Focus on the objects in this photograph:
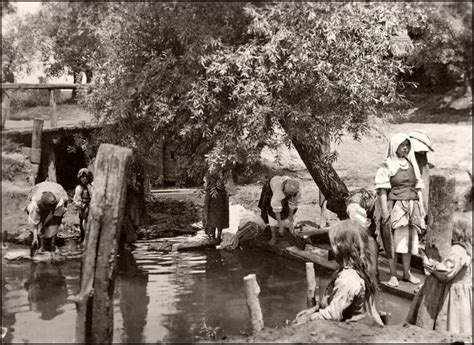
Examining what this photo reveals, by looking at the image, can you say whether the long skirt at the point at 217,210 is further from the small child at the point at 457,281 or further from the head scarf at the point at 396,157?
the small child at the point at 457,281

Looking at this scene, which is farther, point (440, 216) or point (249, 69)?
point (249, 69)

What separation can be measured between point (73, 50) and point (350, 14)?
27.1 ft

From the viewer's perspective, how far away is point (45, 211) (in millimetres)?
11805

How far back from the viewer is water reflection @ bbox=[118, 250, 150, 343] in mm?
7891

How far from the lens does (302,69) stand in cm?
1061

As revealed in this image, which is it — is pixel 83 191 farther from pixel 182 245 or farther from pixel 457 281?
pixel 457 281

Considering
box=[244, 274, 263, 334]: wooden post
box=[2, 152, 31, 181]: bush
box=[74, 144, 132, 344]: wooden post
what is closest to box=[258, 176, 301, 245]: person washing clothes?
box=[244, 274, 263, 334]: wooden post

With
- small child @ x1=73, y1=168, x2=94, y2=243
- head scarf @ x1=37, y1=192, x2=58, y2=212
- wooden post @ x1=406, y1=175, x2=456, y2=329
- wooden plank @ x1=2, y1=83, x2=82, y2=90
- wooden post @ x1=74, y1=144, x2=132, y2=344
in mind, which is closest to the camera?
wooden post @ x1=74, y1=144, x2=132, y2=344

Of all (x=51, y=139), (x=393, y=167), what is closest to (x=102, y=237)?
(x=393, y=167)

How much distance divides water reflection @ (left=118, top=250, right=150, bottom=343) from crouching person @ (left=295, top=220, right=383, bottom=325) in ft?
9.27

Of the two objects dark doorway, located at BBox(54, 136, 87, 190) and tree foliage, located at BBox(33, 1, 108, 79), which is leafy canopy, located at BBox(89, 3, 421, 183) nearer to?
tree foliage, located at BBox(33, 1, 108, 79)

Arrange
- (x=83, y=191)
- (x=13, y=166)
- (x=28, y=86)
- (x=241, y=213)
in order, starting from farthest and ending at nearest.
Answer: (x=13, y=166) → (x=241, y=213) → (x=28, y=86) → (x=83, y=191)

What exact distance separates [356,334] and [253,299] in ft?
5.25

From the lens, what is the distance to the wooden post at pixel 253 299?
22.2 ft
